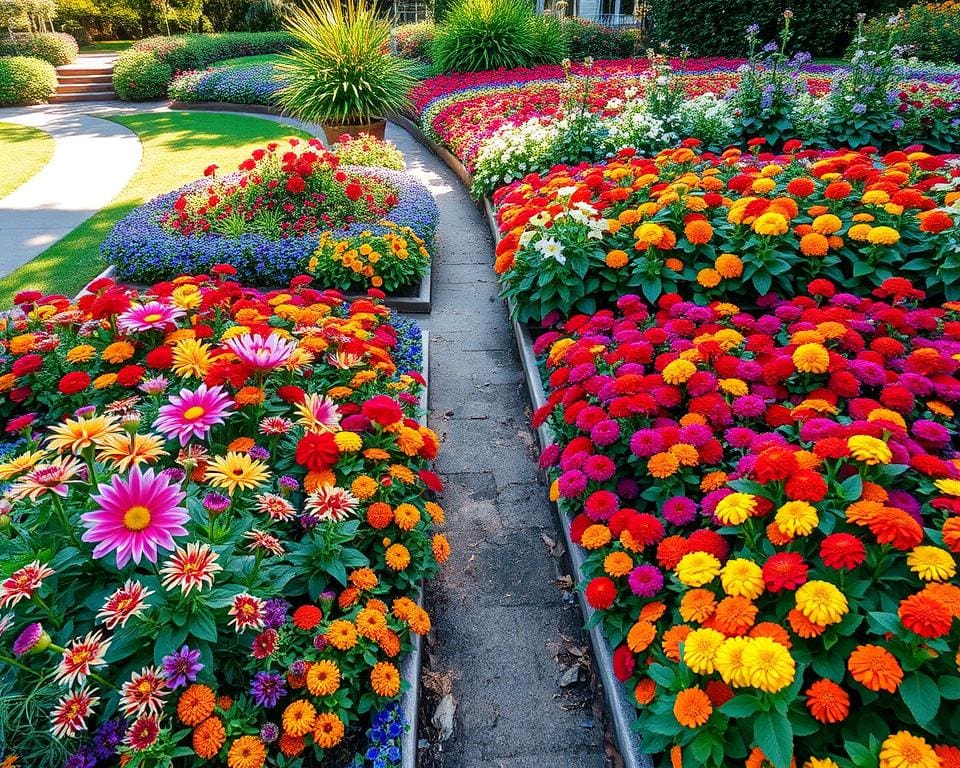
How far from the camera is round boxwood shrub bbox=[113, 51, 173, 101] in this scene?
1670 centimetres

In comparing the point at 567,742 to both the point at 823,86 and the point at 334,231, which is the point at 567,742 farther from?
the point at 823,86

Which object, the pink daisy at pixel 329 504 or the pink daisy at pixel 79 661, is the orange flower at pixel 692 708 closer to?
the pink daisy at pixel 329 504

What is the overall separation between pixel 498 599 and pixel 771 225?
2.53 meters

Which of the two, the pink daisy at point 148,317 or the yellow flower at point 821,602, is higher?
the pink daisy at point 148,317

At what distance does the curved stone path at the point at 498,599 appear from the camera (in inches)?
90.7

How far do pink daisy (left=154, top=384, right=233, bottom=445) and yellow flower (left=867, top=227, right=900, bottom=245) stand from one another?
11.4ft

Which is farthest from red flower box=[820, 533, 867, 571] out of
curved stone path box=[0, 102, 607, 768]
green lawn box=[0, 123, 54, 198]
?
green lawn box=[0, 123, 54, 198]

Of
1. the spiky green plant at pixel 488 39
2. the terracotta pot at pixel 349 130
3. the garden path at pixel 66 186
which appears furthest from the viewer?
the spiky green plant at pixel 488 39

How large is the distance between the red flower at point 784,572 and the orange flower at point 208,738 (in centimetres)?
153

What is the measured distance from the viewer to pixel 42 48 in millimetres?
18609

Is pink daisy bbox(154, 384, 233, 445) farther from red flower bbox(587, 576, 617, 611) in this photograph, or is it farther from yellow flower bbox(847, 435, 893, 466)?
yellow flower bbox(847, 435, 893, 466)

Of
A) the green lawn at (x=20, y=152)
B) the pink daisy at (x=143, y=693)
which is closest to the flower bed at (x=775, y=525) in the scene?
the pink daisy at (x=143, y=693)

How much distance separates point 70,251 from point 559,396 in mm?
5805

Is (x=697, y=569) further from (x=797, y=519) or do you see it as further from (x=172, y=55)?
(x=172, y=55)
